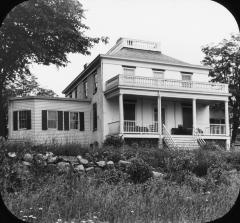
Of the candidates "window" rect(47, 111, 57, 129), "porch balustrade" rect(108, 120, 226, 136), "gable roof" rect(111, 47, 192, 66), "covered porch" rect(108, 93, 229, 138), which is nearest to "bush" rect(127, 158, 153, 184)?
"covered porch" rect(108, 93, 229, 138)

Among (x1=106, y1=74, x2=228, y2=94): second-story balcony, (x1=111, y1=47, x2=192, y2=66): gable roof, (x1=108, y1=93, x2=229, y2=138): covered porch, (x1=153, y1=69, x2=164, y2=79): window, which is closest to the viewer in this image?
(x1=106, y1=74, x2=228, y2=94): second-story balcony

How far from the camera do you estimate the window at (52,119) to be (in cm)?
2353

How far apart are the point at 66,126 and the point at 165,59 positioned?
25.1 feet

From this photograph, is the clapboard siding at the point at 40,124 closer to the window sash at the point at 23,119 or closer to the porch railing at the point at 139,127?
the window sash at the point at 23,119

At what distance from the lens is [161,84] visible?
23.5 meters

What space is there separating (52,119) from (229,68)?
1518cm

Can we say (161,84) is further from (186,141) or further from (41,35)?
(41,35)

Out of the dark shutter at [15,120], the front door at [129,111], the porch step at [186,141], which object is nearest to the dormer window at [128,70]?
the front door at [129,111]

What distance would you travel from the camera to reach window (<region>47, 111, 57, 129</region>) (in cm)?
2353

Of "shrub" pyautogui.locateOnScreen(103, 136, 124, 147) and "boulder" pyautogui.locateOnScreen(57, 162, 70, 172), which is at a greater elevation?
"shrub" pyautogui.locateOnScreen(103, 136, 124, 147)

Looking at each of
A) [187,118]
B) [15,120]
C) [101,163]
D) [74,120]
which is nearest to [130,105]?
[74,120]

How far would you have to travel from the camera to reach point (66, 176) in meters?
8.83

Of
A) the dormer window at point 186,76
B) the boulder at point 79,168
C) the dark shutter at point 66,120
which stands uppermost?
the dormer window at point 186,76

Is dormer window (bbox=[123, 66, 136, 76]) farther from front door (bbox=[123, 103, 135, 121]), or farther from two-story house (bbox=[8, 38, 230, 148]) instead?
front door (bbox=[123, 103, 135, 121])
